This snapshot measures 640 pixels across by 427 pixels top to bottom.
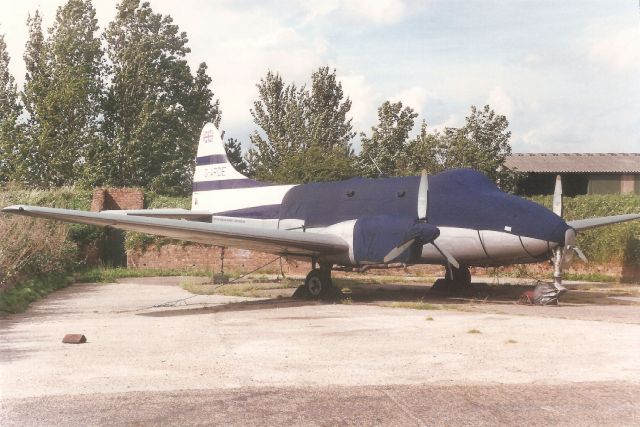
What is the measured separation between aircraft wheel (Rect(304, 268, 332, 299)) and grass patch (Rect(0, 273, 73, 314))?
22.3 feet

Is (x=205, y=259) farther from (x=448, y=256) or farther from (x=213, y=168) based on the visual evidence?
(x=448, y=256)

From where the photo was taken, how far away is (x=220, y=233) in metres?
14.6

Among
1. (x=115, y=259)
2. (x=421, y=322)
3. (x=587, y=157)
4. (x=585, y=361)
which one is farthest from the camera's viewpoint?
(x=587, y=157)

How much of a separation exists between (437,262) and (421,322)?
355cm

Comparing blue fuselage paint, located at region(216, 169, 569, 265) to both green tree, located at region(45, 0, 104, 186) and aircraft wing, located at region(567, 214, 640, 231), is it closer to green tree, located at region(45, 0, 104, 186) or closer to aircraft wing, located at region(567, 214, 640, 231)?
aircraft wing, located at region(567, 214, 640, 231)

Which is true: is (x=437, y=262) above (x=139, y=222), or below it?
below

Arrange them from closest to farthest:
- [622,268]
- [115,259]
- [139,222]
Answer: [139,222] → [622,268] → [115,259]

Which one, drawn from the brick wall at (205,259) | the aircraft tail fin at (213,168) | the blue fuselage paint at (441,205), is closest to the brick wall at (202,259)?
the brick wall at (205,259)

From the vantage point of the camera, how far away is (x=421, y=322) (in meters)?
11.9

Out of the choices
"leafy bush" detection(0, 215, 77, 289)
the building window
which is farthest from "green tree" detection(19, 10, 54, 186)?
the building window

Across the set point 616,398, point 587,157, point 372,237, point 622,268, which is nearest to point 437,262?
point 372,237

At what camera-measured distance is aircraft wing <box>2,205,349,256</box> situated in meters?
13.5

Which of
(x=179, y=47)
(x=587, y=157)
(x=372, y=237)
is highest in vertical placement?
(x=179, y=47)

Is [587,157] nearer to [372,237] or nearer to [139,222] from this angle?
[372,237]
